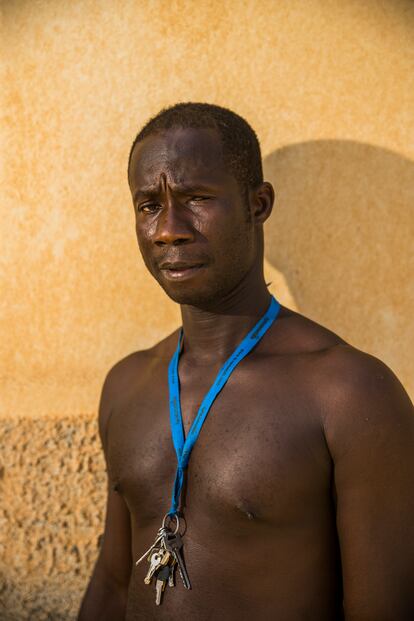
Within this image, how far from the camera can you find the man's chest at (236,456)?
1703 millimetres

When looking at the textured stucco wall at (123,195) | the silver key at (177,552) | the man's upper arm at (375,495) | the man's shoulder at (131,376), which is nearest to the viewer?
the man's upper arm at (375,495)

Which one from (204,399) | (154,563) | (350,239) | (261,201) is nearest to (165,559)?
(154,563)

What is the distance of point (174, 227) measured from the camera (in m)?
1.79

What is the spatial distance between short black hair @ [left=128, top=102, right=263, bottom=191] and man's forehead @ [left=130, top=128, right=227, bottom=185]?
0.8 inches

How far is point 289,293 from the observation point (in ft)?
8.23

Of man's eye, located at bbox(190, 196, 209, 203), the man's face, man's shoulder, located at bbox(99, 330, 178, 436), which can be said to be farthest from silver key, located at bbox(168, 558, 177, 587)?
man's eye, located at bbox(190, 196, 209, 203)

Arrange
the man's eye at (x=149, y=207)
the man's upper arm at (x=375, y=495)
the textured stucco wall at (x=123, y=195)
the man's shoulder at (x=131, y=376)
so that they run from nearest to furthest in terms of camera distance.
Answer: the man's upper arm at (x=375, y=495) → the man's eye at (x=149, y=207) → the man's shoulder at (x=131, y=376) → the textured stucco wall at (x=123, y=195)

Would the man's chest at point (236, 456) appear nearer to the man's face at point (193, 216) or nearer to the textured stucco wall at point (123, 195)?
the man's face at point (193, 216)

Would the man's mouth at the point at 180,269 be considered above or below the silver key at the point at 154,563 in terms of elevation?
above

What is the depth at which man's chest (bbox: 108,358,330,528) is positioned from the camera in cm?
170

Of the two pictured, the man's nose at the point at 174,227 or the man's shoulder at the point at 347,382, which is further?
the man's nose at the point at 174,227

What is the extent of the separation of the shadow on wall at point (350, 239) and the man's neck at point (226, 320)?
512mm

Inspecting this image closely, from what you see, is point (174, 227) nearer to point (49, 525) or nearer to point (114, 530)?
point (114, 530)

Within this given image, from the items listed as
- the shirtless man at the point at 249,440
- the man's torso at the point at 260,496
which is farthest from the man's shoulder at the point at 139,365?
the man's torso at the point at 260,496
